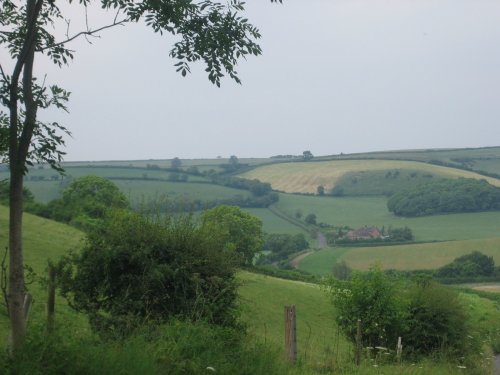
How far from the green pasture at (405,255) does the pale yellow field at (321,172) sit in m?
58.0

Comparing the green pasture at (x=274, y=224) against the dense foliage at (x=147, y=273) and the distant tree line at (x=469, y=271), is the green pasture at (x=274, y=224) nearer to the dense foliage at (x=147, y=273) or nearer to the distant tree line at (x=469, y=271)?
the distant tree line at (x=469, y=271)

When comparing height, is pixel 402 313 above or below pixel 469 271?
above

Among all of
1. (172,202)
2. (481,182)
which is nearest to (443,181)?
(481,182)

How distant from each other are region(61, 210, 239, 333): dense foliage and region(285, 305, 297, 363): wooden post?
133 centimetres

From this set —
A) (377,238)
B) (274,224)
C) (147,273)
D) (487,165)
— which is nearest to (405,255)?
(377,238)

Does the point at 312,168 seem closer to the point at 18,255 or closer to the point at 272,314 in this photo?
the point at 272,314

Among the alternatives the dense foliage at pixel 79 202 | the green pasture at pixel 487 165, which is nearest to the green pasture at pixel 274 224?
the dense foliage at pixel 79 202

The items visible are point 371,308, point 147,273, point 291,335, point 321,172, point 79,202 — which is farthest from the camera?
point 321,172

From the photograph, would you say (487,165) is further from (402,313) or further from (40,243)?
(402,313)

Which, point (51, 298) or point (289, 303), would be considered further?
point (289, 303)

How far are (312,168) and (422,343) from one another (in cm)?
16602

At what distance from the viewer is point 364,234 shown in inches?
5000

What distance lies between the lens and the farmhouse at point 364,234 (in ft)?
413

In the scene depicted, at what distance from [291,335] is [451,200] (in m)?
141
